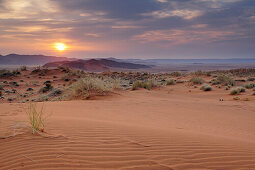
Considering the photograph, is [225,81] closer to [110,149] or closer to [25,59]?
[110,149]

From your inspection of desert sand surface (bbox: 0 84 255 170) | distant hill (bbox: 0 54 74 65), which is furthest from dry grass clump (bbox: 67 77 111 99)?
distant hill (bbox: 0 54 74 65)

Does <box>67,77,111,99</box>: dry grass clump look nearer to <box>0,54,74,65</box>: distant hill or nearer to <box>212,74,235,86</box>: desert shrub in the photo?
<box>212,74,235,86</box>: desert shrub

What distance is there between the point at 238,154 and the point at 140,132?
186 cm

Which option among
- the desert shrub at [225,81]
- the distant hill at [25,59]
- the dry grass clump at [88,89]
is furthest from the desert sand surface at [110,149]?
the distant hill at [25,59]

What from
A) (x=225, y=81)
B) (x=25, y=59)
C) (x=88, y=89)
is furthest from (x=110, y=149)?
(x=25, y=59)

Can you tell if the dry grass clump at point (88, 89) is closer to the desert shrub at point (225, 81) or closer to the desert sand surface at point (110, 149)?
the desert sand surface at point (110, 149)

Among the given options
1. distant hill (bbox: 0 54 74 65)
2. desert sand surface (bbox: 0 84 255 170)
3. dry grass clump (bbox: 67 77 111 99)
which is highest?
distant hill (bbox: 0 54 74 65)

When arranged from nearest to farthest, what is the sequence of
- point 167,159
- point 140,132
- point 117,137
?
point 167,159 → point 117,137 → point 140,132

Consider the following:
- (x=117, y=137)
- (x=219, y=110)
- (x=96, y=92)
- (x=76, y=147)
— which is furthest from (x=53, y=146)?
(x=96, y=92)

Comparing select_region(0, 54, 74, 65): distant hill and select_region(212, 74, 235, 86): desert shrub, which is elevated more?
select_region(0, 54, 74, 65): distant hill

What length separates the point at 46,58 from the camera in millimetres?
162375

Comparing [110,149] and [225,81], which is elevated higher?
[225,81]

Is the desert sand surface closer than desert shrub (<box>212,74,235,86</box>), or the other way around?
the desert sand surface

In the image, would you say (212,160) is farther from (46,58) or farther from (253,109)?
(46,58)
